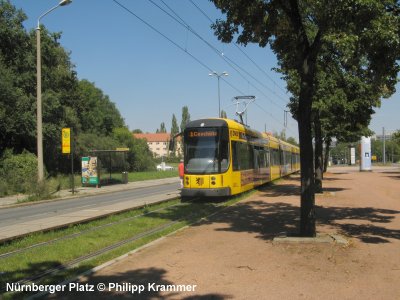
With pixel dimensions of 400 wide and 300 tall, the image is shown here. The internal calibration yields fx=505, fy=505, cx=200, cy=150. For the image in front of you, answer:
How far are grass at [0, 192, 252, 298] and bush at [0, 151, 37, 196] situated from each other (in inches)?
612

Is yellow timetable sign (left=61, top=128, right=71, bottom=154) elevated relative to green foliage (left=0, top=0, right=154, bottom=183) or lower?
lower

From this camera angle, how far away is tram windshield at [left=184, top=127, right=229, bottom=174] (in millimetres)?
19344

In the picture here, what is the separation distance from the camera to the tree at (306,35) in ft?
29.1

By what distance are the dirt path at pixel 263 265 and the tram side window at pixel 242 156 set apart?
24.7 ft

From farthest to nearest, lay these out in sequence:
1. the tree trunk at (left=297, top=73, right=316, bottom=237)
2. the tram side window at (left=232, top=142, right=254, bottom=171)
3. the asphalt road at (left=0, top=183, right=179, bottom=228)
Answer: the tram side window at (left=232, top=142, right=254, bottom=171) → the asphalt road at (left=0, top=183, right=179, bottom=228) → the tree trunk at (left=297, top=73, right=316, bottom=237)

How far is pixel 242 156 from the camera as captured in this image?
851 inches

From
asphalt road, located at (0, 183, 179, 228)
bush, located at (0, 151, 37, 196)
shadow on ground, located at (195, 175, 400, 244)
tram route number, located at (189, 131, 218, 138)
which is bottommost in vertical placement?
asphalt road, located at (0, 183, 179, 228)

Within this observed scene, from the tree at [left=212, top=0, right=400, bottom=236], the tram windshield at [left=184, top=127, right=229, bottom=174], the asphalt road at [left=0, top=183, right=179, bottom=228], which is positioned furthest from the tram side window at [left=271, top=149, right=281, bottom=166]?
the tree at [left=212, top=0, right=400, bottom=236]

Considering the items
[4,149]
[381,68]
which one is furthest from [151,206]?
[4,149]

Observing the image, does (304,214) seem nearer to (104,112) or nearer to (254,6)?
(254,6)

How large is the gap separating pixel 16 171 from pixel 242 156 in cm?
1719

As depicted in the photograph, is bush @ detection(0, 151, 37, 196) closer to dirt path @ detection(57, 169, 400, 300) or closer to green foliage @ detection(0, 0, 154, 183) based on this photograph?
green foliage @ detection(0, 0, 154, 183)

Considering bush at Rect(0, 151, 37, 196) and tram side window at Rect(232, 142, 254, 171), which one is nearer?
tram side window at Rect(232, 142, 254, 171)

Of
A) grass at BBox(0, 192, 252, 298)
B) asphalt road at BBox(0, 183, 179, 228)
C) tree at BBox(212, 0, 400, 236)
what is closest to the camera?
grass at BBox(0, 192, 252, 298)
